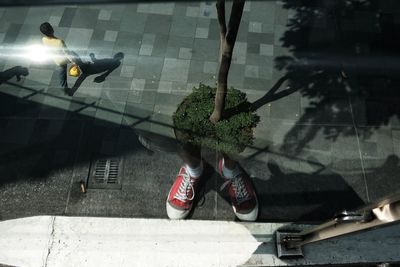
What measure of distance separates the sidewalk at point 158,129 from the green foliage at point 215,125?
0.26 metres

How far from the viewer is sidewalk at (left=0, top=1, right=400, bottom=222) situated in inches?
287

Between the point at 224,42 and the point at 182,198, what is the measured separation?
2759 mm

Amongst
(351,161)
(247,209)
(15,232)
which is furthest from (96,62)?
(351,161)

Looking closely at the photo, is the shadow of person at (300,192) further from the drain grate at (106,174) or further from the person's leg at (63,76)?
the person's leg at (63,76)

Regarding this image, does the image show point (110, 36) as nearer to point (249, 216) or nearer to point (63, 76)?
point (63, 76)

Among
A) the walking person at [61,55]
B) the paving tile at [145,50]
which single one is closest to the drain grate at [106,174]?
the walking person at [61,55]

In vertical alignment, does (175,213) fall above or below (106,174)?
below

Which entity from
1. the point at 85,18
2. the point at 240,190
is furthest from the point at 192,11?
the point at 240,190

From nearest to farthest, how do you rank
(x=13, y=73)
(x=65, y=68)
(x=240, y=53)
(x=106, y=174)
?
(x=106, y=174) → (x=65, y=68) → (x=13, y=73) → (x=240, y=53)

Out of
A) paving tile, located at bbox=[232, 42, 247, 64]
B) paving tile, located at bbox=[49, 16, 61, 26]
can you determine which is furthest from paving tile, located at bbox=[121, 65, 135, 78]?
paving tile, located at bbox=[232, 42, 247, 64]

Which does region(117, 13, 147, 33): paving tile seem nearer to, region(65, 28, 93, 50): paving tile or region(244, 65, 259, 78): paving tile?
region(65, 28, 93, 50): paving tile

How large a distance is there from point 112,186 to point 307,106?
409 cm

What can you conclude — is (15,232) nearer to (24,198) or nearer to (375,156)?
(24,198)

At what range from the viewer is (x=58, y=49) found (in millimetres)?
7898
